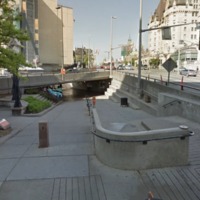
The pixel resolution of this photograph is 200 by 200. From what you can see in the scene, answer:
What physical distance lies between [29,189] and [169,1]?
5125 inches

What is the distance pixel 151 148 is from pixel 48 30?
272 ft

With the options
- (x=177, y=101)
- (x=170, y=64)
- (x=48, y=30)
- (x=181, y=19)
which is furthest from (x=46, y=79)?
(x=181, y=19)

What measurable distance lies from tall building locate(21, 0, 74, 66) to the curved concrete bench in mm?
71126

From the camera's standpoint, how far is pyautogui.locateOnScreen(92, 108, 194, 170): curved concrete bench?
241 inches

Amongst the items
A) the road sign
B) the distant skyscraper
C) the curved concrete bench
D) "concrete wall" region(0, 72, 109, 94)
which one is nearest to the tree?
the curved concrete bench

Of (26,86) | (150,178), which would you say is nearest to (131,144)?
(150,178)

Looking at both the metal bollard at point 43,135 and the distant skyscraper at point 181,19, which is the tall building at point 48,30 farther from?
the metal bollard at point 43,135

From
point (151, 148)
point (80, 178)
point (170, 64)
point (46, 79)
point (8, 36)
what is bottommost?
point (80, 178)

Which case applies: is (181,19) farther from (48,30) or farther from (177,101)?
(177,101)

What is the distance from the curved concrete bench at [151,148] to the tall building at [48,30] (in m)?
71.1

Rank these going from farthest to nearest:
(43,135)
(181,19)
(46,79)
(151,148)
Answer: (181,19)
(46,79)
(43,135)
(151,148)

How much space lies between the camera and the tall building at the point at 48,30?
7575 cm

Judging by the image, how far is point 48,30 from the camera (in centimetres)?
8388

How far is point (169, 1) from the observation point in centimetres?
12200
